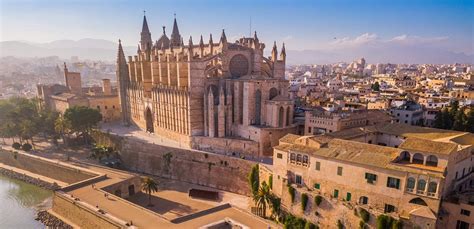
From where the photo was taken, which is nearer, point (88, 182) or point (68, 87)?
point (88, 182)

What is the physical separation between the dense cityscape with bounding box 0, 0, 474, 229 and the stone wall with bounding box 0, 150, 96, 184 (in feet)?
0.80

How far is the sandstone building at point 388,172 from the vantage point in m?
24.8

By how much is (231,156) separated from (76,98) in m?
47.1

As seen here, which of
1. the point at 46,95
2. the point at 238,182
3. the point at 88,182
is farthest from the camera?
the point at 46,95

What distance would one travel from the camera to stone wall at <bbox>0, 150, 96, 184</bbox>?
4402 cm

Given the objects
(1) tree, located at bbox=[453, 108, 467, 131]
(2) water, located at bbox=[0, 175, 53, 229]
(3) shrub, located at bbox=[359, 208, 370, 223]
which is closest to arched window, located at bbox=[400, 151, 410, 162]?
(3) shrub, located at bbox=[359, 208, 370, 223]

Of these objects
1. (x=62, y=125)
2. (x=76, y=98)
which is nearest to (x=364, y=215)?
(x=62, y=125)

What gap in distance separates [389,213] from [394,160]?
4.48m

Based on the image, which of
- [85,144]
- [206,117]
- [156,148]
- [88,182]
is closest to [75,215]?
[88,182]

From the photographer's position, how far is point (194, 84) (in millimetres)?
46781

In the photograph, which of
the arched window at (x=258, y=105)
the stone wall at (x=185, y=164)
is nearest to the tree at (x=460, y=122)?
the arched window at (x=258, y=105)

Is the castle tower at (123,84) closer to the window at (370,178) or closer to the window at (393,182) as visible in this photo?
the window at (370,178)

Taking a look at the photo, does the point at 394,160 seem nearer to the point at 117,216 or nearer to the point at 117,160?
the point at 117,216

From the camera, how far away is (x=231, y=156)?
41500 millimetres
